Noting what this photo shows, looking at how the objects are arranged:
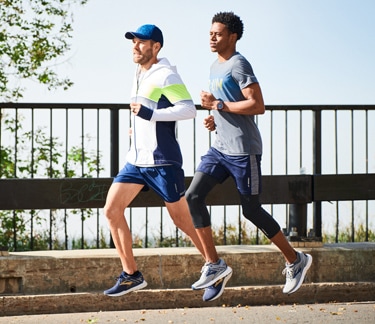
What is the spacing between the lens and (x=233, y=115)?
5.58 metres

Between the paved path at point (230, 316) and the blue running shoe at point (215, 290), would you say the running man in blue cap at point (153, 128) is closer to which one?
the blue running shoe at point (215, 290)

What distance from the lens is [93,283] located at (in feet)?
31.0

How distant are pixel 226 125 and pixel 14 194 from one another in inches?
172

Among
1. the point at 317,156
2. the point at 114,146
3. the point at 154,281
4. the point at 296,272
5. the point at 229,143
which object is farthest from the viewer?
the point at 317,156

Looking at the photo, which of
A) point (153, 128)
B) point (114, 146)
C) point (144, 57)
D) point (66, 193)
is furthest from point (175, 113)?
point (114, 146)

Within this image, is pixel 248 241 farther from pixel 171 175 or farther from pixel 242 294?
pixel 171 175

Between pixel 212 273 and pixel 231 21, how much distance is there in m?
1.61

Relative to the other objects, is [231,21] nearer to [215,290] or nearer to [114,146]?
[215,290]

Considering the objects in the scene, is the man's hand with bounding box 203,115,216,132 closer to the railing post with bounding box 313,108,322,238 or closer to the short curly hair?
the short curly hair

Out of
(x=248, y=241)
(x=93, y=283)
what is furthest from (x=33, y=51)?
(x=93, y=283)

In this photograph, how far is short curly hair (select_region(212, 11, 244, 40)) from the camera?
552 cm

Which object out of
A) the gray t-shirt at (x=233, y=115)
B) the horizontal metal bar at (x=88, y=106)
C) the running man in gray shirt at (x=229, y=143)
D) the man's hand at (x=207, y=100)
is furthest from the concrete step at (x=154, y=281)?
the man's hand at (x=207, y=100)

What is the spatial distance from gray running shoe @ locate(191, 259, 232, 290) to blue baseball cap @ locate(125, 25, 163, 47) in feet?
4.83

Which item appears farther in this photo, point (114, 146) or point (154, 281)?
point (114, 146)
